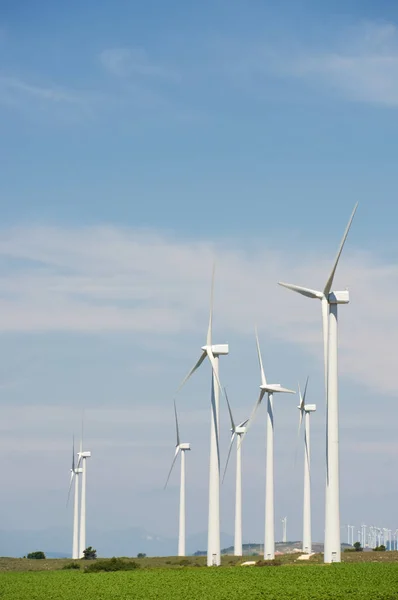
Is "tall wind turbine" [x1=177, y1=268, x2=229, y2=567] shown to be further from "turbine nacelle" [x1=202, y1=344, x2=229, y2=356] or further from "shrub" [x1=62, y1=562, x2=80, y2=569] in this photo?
"shrub" [x1=62, y1=562, x2=80, y2=569]

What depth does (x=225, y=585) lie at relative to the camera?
3041 inches

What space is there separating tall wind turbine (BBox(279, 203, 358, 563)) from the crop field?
3.29m

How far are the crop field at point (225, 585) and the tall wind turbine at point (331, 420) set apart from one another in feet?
10.8

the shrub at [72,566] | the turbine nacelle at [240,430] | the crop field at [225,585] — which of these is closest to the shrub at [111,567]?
the shrub at [72,566]

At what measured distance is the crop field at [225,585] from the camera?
68750 mm

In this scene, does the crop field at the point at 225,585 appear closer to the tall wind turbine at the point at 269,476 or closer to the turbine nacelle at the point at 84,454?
the tall wind turbine at the point at 269,476

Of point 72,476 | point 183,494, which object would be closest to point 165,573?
point 183,494

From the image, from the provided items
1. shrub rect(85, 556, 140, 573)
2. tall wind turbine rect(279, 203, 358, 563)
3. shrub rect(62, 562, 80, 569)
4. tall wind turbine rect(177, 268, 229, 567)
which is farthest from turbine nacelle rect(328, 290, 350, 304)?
shrub rect(62, 562, 80, 569)

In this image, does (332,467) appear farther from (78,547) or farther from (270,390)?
(78,547)

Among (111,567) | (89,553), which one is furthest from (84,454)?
(111,567)

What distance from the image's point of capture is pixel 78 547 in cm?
16988

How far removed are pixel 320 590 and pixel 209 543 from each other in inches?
1452

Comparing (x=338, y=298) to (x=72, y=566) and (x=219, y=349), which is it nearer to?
Answer: (x=219, y=349)

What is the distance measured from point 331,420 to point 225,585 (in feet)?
55.4
